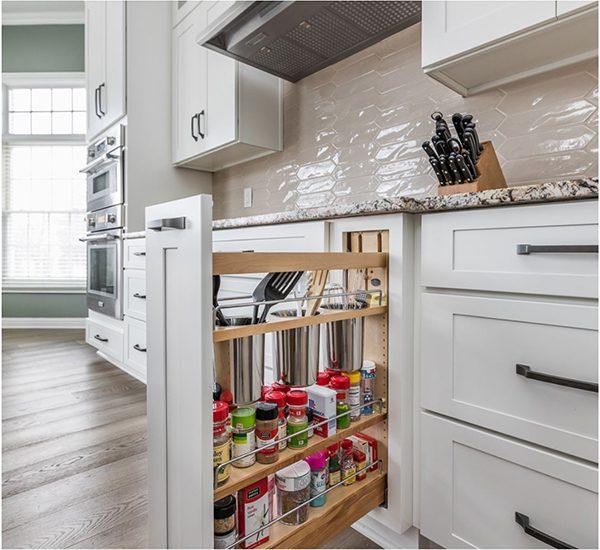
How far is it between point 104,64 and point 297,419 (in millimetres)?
2860

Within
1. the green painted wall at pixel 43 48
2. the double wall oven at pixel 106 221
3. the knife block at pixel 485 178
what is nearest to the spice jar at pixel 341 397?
the knife block at pixel 485 178

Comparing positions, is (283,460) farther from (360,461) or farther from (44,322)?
(44,322)

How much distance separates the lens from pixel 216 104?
2273mm

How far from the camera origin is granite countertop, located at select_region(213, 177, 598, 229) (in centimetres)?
73

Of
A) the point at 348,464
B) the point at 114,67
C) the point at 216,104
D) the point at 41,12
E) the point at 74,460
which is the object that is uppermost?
the point at 41,12

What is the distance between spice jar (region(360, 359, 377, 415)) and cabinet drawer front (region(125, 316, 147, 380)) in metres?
1.65

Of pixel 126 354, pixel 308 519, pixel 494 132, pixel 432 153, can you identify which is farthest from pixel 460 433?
pixel 126 354

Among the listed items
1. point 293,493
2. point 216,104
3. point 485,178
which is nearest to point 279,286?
point 293,493

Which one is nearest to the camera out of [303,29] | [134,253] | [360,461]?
[360,461]

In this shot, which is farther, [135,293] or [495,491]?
[135,293]

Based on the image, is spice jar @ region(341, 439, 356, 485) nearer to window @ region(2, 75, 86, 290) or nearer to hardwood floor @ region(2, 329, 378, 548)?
hardwood floor @ region(2, 329, 378, 548)

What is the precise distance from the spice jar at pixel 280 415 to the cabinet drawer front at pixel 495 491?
360 mm

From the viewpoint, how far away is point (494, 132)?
1445 millimetres

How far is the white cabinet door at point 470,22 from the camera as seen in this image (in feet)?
3.38
